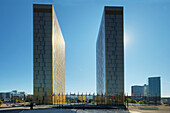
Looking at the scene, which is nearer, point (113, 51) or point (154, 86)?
point (113, 51)

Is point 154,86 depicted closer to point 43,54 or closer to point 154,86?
point 154,86

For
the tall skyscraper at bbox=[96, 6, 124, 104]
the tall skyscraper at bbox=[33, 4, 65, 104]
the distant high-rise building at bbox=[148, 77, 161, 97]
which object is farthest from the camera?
the distant high-rise building at bbox=[148, 77, 161, 97]

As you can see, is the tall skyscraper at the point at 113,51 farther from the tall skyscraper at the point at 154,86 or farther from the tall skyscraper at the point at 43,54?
the tall skyscraper at the point at 154,86

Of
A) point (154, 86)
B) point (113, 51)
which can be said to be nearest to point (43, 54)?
point (113, 51)

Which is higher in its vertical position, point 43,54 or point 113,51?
point 113,51

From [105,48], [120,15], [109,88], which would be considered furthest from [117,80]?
[120,15]

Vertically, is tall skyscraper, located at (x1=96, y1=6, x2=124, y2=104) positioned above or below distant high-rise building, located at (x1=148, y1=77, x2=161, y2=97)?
above

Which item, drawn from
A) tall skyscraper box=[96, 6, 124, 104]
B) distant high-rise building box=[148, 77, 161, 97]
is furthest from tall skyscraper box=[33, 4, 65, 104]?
distant high-rise building box=[148, 77, 161, 97]

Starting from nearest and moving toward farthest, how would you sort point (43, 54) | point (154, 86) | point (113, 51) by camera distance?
point (43, 54) → point (113, 51) → point (154, 86)

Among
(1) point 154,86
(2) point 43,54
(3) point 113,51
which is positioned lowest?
(1) point 154,86

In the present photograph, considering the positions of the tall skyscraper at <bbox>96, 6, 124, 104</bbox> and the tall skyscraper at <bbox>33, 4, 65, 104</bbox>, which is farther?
the tall skyscraper at <bbox>96, 6, 124, 104</bbox>

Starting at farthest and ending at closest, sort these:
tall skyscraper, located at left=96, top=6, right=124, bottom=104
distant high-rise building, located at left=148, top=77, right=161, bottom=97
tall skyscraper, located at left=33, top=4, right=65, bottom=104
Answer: distant high-rise building, located at left=148, top=77, right=161, bottom=97
tall skyscraper, located at left=96, top=6, right=124, bottom=104
tall skyscraper, located at left=33, top=4, right=65, bottom=104

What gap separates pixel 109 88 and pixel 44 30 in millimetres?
31835

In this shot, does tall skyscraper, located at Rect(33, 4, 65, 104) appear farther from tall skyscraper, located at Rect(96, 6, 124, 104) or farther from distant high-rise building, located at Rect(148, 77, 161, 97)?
distant high-rise building, located at Rect(148, 77, 161, 97)
